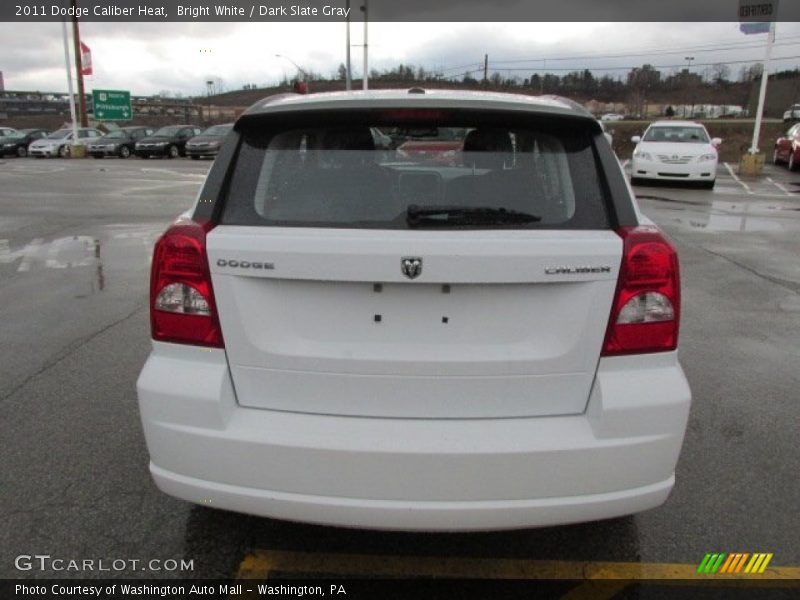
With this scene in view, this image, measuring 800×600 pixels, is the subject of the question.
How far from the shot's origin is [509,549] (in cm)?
279

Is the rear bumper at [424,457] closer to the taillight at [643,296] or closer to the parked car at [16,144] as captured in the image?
the taillight at [643,296]

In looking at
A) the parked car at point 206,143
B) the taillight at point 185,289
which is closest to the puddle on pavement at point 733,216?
the taillight at point 185,289

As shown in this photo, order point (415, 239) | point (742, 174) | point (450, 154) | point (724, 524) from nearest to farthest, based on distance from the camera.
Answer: point (415, 239)
point (450, 154)
point (724, 524)
point (742, 174)

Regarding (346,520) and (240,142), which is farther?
(240,142)

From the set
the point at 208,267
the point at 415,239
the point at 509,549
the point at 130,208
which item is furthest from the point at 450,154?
the point at 130,208

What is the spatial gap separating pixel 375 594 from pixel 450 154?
1712 millimetres

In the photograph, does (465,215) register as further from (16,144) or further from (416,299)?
(16,144)

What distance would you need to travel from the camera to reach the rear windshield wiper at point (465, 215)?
2285 mm

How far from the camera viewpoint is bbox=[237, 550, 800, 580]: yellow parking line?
2607 mm

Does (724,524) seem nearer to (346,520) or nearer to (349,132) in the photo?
(346,520)

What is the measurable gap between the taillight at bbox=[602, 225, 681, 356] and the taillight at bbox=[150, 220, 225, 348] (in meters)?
1.35

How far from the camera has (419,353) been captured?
2244 mm

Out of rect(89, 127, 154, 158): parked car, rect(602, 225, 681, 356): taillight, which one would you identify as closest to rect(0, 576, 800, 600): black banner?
rect(602, 225, 681, 356): taillight

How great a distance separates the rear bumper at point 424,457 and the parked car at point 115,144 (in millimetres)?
35355
